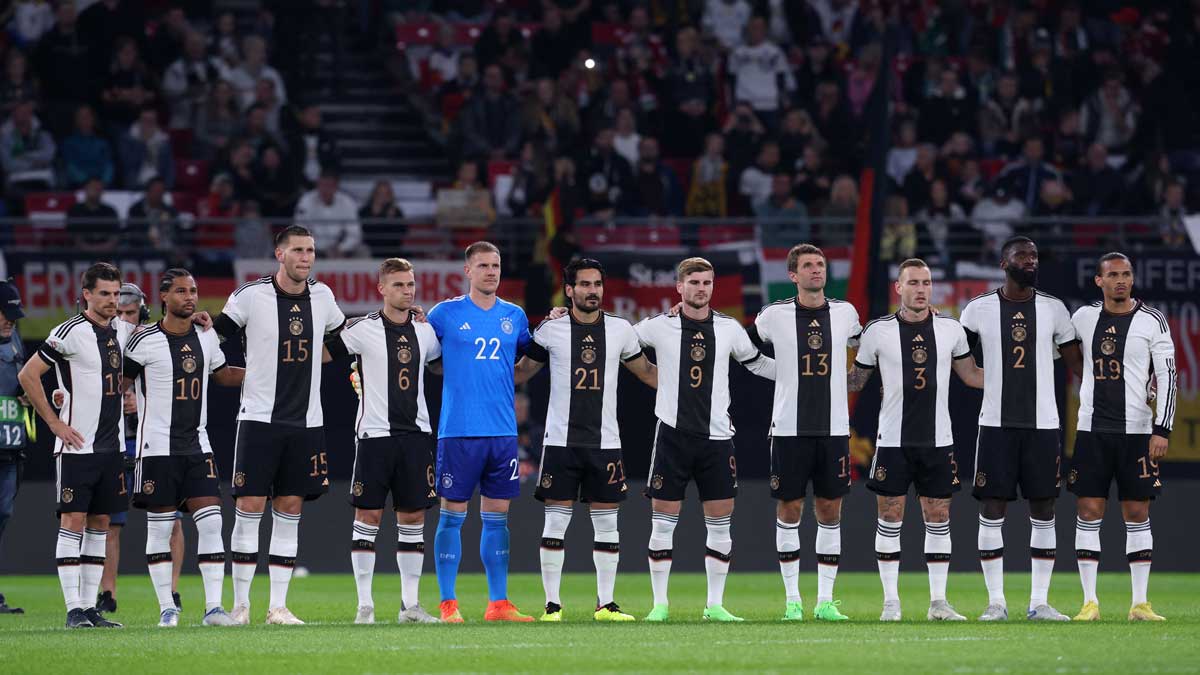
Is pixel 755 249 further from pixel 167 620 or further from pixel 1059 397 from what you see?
pixel 167 620

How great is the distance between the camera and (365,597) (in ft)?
36.4

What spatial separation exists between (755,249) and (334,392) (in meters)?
4.43

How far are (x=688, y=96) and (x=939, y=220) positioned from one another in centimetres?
469

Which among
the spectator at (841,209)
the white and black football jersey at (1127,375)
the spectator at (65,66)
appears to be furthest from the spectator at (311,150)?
the white and black football jersey at (1127,375)

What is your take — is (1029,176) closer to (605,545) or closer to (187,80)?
(187,80)

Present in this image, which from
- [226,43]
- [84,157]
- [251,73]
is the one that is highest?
[226,43]

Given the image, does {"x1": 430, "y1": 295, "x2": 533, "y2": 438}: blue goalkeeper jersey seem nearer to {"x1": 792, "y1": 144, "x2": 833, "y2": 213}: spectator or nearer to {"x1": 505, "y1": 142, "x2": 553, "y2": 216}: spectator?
{"x1": 505, "y1": 142, "x2": 553, "y2": 216}: spectator

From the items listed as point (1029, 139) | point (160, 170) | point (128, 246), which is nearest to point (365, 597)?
point (128, 246)

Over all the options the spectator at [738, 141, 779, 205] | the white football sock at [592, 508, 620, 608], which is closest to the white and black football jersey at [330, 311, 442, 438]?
the white football sock at [592, 508, 620, 608]

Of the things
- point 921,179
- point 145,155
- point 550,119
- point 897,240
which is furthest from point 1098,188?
point 145,155

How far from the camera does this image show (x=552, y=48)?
21812mm

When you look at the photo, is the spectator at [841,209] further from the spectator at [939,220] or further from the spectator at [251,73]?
the spectator at [251,73]

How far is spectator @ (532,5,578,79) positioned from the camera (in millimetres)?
21672

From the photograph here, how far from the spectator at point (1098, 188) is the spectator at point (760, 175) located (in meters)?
3.67
